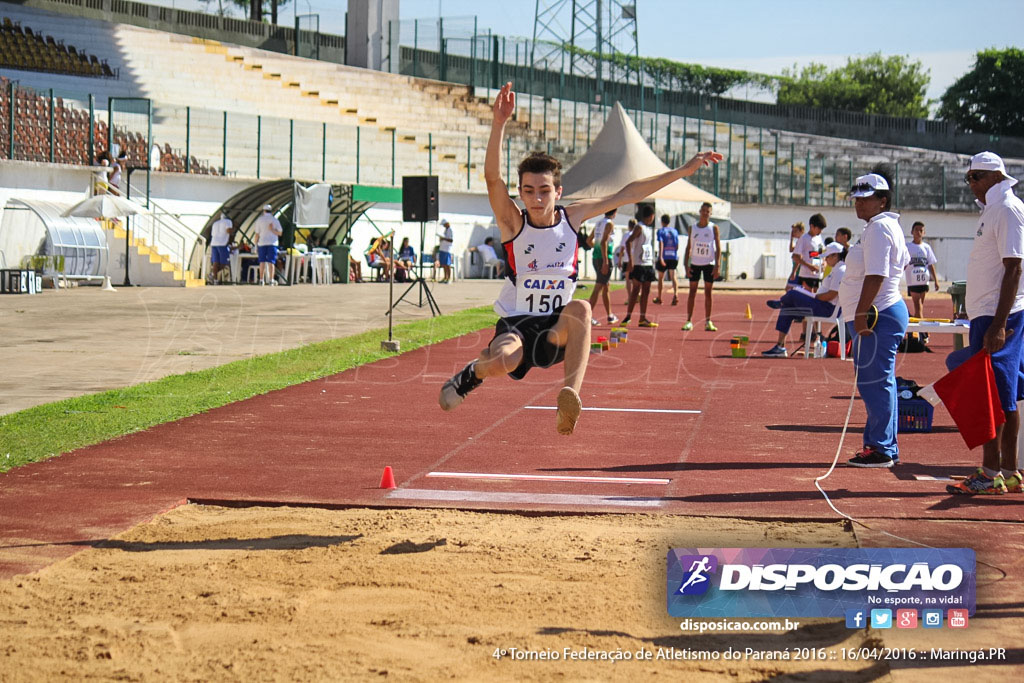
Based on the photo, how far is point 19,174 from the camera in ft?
98.4

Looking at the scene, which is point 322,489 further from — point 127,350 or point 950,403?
point 127,350

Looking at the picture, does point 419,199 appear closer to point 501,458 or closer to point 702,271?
point 702,271

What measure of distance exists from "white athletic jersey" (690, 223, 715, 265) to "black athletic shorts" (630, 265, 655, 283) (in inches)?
51.2

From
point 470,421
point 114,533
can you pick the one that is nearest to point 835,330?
point 470,421

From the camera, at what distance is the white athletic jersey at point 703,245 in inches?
796

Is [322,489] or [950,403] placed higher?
[950,403]

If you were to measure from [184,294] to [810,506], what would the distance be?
2371 centimetres

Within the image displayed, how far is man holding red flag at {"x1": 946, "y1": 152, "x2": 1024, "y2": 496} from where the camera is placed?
7.32 meters

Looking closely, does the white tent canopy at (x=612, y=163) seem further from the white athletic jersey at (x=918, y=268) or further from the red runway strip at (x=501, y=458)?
the red runway strip at (x=501, y=458)

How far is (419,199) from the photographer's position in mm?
18531

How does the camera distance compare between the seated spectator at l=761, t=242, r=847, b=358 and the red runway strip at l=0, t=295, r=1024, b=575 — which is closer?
the red runway strip at l=0, t=295, r=1024, b=575

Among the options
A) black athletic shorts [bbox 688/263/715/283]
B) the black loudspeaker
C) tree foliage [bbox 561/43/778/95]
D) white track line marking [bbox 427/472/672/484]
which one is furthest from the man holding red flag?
tree foliage [bbox 561/43/778/95]

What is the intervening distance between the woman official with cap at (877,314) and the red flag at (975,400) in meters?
0.94

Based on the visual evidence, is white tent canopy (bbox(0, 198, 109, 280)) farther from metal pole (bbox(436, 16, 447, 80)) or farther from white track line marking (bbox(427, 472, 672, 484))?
metal pole (bbox(436, 16, 447, 80))
